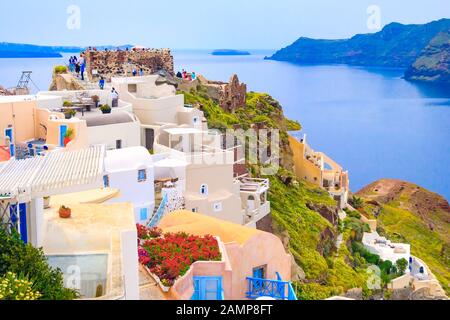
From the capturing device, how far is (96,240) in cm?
784

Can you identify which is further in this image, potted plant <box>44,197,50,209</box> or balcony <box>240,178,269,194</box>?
balcony <box>240,178,269,194</box>

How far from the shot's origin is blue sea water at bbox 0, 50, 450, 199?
66125 millimetres

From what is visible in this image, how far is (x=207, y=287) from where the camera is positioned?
9.35 metres

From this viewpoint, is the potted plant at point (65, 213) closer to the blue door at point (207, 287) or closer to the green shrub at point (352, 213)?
the blue door at point (207, 287)

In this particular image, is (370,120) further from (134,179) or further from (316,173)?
(134,179)

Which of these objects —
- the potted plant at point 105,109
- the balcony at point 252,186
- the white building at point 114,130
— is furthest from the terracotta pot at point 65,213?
the potted plant at point 105,109

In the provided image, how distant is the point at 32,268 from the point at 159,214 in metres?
9.99

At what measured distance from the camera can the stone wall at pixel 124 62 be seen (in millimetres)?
32241

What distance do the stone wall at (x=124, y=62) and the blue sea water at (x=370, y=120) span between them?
886cm

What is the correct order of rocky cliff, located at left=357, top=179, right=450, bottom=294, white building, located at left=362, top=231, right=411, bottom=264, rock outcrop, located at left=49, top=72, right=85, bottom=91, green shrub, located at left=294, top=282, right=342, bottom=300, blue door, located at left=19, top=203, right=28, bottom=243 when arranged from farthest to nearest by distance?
1. rocky cliff, located at left=357, top=179, right=450, bottom=294
2. rock outcrop, located at left=49, top=72, right=85, bottom=91
3. white building, located at left=362, top=231, right=411, bottom=264
4. green shrub, located at left=294, top=282, right=342, bottom=300
5. blue door, located at left=19, top=203, right=28, bottom=243

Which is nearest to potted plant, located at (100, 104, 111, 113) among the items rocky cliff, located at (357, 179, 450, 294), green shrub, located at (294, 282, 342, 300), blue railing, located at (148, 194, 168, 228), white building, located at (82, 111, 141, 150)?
white building, located at (82, 111, 141, 150)

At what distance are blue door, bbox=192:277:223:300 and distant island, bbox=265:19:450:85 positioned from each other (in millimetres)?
109962

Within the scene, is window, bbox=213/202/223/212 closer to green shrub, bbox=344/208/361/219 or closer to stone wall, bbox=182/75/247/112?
stone wall, bbox=182/75/247/112

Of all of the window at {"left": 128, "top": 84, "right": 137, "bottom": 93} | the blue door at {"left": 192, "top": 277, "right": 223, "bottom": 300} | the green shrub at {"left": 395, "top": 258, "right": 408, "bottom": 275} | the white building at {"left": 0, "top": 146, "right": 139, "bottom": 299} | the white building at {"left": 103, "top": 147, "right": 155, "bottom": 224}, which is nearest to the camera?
the white building at {"left": 0, "top": 146, "right": 139, "bottom": 299}
